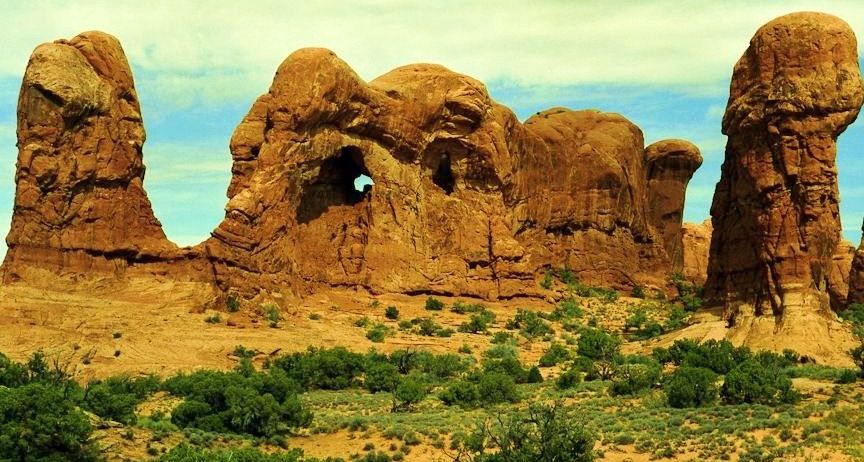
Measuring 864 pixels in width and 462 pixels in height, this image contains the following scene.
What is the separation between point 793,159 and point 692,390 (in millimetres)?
14789

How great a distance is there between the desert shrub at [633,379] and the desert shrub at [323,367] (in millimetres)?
10347

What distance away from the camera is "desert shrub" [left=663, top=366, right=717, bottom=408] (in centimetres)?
4022

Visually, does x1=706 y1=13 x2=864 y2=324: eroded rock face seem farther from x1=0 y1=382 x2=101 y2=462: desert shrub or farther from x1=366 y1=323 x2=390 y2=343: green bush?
x1=0 y1=382 x2=101 y2=462: desert shrub

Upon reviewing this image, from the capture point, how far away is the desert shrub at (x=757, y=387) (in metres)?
39.3

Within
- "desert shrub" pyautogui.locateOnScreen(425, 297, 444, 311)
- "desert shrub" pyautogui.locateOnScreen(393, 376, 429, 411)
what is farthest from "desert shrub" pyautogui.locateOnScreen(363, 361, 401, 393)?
"desert shrub" pyautogui.locateOnScreen(425, 297, 444, 311)

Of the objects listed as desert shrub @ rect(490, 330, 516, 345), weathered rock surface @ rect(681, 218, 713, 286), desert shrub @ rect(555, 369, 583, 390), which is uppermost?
weathered rock surface @ rect(681, 218, 713, 286)

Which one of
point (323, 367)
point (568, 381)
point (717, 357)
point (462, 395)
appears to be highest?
point (717, 357)

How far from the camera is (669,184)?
88.1 m

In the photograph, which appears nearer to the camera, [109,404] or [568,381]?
[109,404]

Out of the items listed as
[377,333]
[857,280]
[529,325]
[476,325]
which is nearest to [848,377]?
[529,325]

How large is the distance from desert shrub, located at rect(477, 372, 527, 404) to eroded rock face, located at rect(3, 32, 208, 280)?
17.3m

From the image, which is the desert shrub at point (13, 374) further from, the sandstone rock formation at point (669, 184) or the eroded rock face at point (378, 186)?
the sandstone rock formation at point (669, 184)

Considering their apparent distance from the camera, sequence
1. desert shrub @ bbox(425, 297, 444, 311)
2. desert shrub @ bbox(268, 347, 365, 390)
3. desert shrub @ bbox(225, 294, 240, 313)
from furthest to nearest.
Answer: desert shrub @ bbox(425, 297, 444, 311) → desert shrub @ bbox(225, 294, 240, 313) → desert shrub @ bbox(268, 347, 365, 390)

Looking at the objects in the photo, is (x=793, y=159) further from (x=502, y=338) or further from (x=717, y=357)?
(x=502, y=338)
